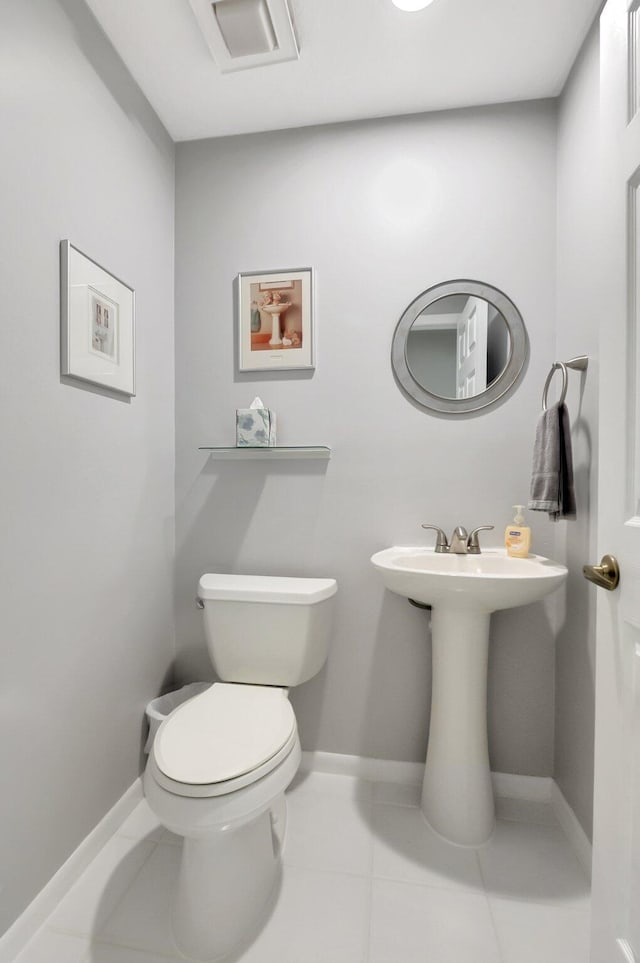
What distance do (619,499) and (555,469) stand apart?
608 millimetres

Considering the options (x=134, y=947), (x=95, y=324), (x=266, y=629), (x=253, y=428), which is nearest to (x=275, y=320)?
(x=253, y=428)

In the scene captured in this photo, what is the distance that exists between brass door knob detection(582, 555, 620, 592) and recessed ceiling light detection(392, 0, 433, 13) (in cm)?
150

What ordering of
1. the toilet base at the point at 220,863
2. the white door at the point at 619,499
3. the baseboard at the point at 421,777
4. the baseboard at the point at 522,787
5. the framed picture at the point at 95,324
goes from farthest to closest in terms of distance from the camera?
the baseboard at the point at 522,787 < the baseboard at the point at 421,777 < the framed picture at the point at 95,324 < the toilet base at the point at 220,863 < the white door at the point at 619,499

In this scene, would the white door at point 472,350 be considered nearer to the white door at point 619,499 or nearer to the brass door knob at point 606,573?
the white door at point 619,499

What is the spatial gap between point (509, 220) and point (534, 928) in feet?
6.75

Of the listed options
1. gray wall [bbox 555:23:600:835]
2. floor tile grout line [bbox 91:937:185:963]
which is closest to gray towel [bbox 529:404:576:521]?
gray wall [bbox 555:23:600:835]

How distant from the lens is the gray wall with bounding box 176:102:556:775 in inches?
59.6

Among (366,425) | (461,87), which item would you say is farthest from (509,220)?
(366,425)

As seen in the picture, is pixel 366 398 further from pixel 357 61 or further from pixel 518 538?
pixel 357 61

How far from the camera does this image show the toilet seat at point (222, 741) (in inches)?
37.5

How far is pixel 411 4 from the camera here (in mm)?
1178

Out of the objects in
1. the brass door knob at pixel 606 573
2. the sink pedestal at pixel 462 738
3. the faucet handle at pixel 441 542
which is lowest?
the sink pedestal at pixel 462 738

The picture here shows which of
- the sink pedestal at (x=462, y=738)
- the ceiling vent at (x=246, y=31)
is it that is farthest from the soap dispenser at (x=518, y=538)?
the ceiling vent at (x=246, y=31)

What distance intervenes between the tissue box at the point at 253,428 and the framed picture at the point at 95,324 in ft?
1.22
